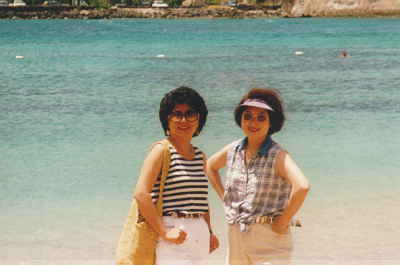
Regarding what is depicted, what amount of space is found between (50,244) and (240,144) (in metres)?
3.57

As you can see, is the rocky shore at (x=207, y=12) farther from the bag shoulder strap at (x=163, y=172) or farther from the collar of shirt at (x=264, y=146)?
the bag shoulder strap at (x=163, y=172)

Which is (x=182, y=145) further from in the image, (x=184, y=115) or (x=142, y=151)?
(x=142, y=151)

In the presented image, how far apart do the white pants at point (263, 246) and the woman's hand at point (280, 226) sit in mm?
22

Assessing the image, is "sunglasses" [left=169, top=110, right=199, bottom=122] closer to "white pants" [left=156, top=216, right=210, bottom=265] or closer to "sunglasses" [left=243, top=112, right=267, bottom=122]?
"sunglasses" [left=243, top=112, right=267, bottom=122]

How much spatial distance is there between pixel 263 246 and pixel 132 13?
137365 mm

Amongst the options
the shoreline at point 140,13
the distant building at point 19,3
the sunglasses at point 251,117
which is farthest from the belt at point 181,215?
the distant building at point 19,3

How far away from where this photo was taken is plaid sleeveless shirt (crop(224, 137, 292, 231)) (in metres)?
3.35

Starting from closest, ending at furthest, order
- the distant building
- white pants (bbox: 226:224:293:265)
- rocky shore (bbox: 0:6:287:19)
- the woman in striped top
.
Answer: the woman in striped top < white pants (bbox: 226:224:293:265) < rocky shore (bbox: 0:6:287:19) < the distant building

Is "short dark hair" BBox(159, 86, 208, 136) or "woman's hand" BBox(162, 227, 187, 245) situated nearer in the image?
"woman's hand" BBox(162, 227, 187, 245)

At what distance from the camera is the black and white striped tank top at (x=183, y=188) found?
3.31 metres

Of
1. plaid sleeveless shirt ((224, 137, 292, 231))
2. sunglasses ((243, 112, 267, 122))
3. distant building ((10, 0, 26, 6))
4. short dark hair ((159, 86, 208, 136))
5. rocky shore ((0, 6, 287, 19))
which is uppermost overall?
short dark hair ((159, 86, 208, 136))

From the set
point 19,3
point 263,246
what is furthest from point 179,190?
point 19,3

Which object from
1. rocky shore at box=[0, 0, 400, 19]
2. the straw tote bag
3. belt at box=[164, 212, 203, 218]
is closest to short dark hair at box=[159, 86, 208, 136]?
the straw tote bag

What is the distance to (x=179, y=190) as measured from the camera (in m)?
3.33
